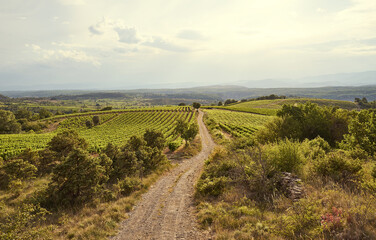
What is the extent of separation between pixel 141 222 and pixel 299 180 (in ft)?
35.8

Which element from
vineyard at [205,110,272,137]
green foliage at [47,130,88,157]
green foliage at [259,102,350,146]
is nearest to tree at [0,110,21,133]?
green foliage at [47,130,88,157]

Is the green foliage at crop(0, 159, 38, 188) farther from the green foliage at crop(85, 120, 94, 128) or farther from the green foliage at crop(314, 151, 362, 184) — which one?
the green foliage at crop(85, 120, 94, 128)

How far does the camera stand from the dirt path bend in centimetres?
1057

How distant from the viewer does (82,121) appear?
88.3m

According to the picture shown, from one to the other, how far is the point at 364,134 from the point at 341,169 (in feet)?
48.6

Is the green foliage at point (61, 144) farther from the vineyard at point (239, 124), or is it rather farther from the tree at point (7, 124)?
the tree at point (7, 124)

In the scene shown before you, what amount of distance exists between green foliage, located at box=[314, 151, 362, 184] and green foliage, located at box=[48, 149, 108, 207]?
1721 cm

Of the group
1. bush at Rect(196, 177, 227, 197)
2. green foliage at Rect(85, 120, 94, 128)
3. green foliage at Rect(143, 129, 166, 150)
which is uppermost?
green foliage at Rect(143, 129, 166, 150)

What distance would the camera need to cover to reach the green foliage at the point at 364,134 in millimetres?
19298

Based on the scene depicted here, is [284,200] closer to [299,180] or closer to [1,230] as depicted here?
[299,180]

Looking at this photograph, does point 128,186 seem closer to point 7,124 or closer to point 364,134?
point 364,134

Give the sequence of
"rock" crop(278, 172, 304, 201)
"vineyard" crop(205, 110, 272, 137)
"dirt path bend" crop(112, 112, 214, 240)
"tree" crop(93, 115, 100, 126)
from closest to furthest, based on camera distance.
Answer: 1. "dirt path bend" crop(112, 112, 214, 240)
2. "rock" crop(278, 172, 304, 201)
3. "vineyard" crop(205, 110, 272, 137)
4. "tree" crop(93, 115, 100, 126)

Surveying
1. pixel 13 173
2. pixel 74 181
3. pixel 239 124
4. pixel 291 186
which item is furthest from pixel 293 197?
pixel 239 124

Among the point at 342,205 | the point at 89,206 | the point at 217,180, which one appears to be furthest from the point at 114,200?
the point at 342,205
